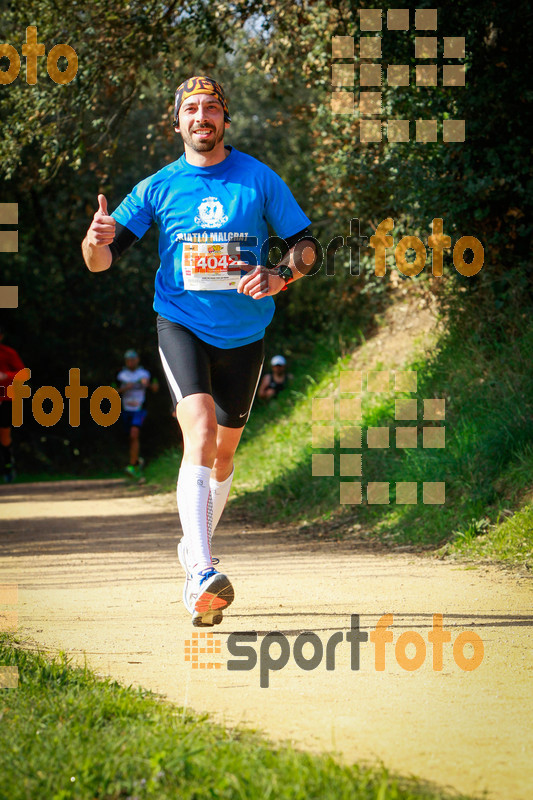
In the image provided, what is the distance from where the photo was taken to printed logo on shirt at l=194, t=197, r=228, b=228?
168 inches

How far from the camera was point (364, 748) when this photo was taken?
2.56 m

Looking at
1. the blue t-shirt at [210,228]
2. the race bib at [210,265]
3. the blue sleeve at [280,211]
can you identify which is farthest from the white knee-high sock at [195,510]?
the blue sleeve at [280,211]

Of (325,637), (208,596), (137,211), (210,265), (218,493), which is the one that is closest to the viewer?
(208,596)

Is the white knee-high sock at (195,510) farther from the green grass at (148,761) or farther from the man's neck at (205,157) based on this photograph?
the man's neck at (205,157)

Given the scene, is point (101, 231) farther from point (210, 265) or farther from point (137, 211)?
point (210, 265)

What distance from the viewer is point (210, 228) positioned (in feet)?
14.0

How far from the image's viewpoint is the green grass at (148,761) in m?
2.16

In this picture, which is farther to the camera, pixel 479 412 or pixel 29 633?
pixel 479 412

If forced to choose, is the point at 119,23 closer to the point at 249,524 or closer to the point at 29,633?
the point at 249,524

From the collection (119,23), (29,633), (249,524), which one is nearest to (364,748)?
(29,633)

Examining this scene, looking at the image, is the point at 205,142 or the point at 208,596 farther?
the point at 205,142

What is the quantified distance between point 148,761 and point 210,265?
8.19 ft

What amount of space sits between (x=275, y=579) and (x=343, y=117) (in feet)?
26.8

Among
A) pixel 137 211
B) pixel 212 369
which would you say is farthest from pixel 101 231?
pixel 212 369
